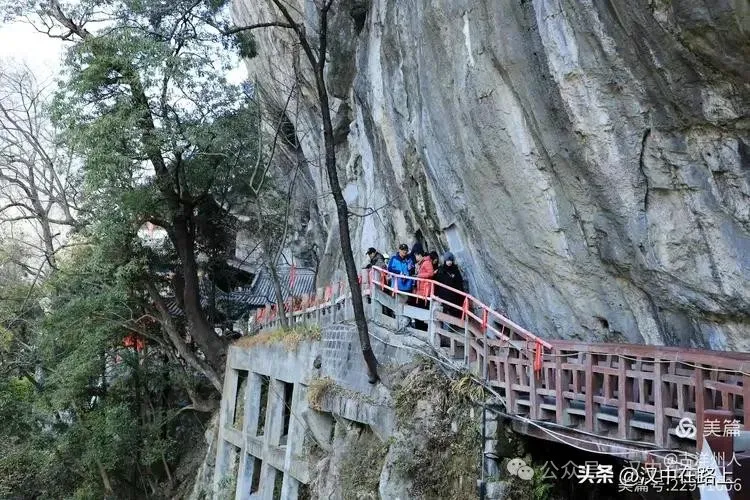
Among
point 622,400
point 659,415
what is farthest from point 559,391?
point 659,415

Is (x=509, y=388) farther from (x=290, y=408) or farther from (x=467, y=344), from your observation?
(x=290, y=408)

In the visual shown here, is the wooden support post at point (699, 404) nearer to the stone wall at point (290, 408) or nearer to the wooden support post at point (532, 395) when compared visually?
the wooden support post at point (532, 395)

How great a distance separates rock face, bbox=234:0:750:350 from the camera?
260 inches

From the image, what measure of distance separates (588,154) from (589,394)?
3043 mm

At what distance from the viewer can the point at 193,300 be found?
18875mm

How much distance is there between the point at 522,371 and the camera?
7156mm

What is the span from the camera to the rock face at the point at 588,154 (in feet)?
21.7

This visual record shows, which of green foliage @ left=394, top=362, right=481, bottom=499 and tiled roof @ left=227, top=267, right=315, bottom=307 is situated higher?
tiled roof @ left=227, top=267, right=315, bottom=307

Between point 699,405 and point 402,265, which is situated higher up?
point 402,265

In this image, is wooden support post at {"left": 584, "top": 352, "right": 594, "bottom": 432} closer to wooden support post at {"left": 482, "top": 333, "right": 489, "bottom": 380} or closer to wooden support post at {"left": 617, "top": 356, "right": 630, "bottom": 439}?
wooden support post at {"left": 617, "top": 356, "right": 630, "bottom": 439}

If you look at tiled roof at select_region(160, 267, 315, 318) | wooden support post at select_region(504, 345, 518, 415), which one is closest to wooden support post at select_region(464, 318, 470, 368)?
wooden support post at select_region(504, 345, 518, 415)

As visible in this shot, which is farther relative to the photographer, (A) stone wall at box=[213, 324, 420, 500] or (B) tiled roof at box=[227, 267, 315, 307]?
(B) tiled roof at box=[227, 267, 315, 307]

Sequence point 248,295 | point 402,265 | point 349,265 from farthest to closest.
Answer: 1. point 248,295
2. point 402,265
3. point 349,265

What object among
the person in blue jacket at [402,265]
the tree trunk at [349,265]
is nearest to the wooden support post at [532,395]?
the tree trunk at [349,265]
